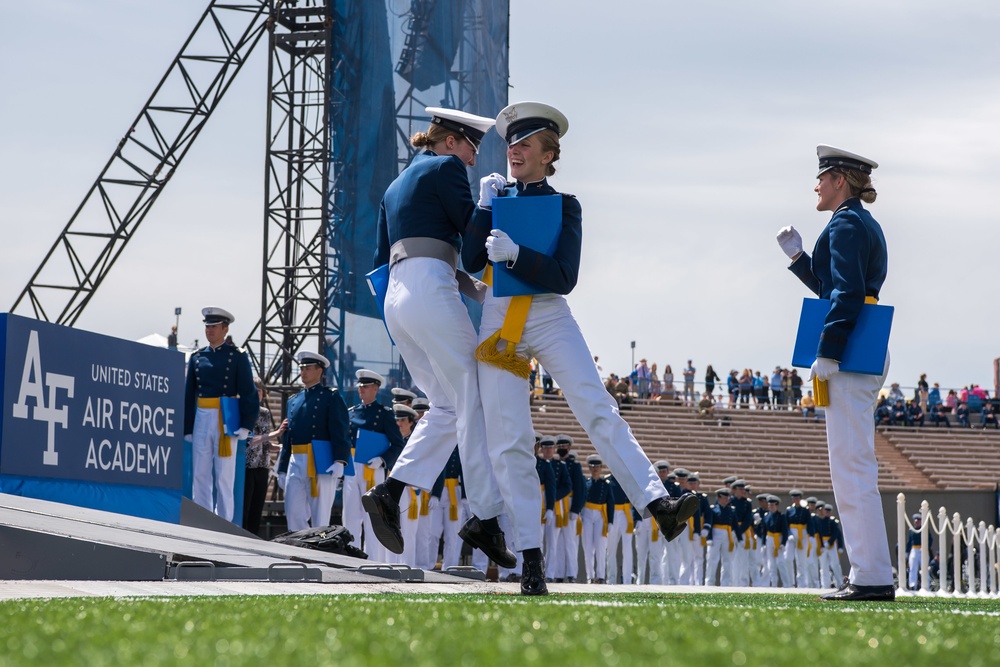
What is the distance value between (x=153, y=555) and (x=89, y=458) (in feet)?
13.0

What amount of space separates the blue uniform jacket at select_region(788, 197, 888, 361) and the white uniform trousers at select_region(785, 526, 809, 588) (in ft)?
66.6

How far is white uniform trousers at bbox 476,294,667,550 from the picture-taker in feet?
18.4

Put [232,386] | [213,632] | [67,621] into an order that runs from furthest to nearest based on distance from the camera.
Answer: [232,386] → [67,621] → [213,632]

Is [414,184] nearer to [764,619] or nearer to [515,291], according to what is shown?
[515,291]

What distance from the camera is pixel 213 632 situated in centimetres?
286

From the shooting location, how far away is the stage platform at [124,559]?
5957 mm

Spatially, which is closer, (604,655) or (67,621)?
(604,655)

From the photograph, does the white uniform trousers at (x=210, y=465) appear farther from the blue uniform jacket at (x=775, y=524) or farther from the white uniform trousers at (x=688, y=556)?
the blue uniform jacket at (x=775, y=524)

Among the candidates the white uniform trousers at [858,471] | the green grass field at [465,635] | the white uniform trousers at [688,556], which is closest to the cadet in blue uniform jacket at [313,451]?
the white uniform trousers at [858,471]

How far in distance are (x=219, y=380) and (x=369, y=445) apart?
2115 mm

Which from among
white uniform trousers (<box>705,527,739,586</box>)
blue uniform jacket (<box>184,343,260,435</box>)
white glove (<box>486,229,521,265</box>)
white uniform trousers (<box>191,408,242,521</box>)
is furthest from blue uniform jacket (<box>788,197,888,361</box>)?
white uniform trousers (<box>705,527,739,586</box>)

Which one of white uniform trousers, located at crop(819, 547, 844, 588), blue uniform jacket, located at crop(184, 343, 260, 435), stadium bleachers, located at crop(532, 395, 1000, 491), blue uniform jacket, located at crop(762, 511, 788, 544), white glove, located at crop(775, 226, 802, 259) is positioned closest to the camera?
white glove, located at crop(775, 226, 802, 259)

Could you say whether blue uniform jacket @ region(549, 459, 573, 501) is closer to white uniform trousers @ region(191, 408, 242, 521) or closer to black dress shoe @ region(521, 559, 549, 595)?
white uniform trousers @ region(191, 408, 242, 521)

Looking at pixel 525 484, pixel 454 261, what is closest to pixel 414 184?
pixel 454 261
